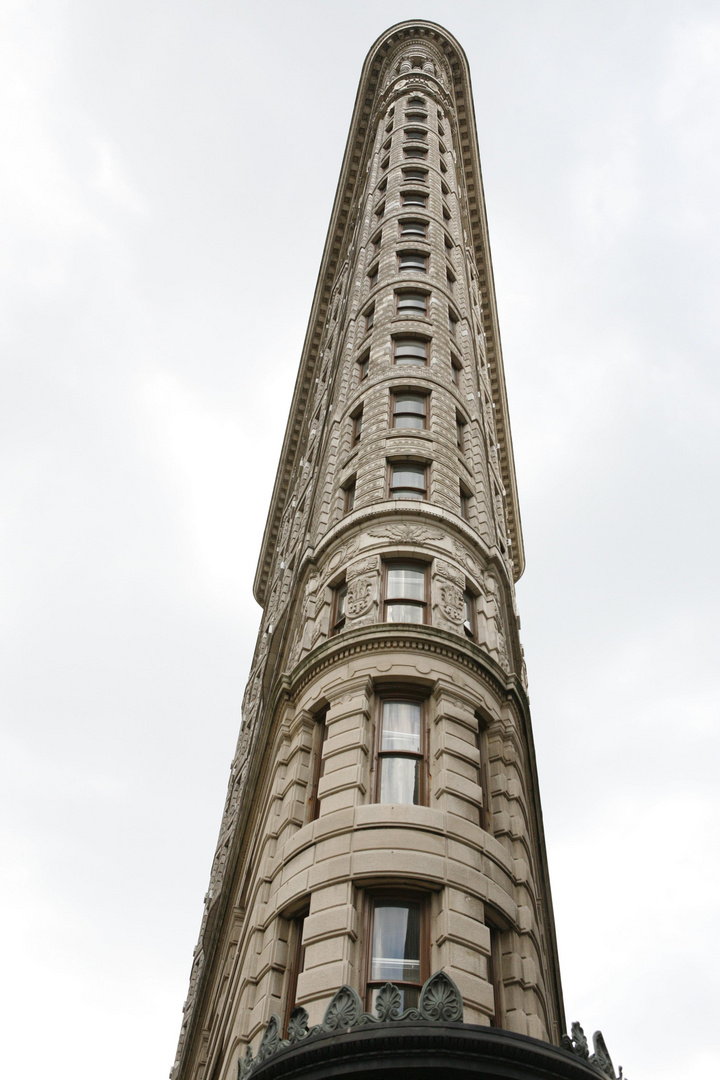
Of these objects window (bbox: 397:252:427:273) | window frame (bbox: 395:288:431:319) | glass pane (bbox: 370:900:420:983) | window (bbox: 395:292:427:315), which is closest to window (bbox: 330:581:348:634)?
glass pane (bbox: 370:900:420:983)

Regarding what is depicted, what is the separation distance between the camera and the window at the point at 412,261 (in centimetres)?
4070

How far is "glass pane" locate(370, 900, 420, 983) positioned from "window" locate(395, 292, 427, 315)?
25156 mm

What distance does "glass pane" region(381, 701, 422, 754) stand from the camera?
2114cm

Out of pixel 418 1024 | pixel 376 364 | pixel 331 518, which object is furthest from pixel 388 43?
pixel 418 1024

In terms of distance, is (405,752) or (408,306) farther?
(408,306)

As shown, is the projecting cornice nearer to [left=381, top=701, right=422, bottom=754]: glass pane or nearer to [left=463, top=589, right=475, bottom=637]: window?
[left=463, top=589, right=475, bottom=637]: window

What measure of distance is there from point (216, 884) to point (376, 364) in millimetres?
20348

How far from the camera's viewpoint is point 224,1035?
22.9 metres

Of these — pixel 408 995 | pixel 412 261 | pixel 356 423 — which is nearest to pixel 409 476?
pixel 356 423

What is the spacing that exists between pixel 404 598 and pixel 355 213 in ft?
145

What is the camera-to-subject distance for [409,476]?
2988 cm

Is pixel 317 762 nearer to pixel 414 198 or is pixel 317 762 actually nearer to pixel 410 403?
pixel 410 403

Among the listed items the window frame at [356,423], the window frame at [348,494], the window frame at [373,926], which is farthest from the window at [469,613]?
the window frame at [373,926]

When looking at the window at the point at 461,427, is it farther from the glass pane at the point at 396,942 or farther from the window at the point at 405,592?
the glass pane at the point at 396,942
